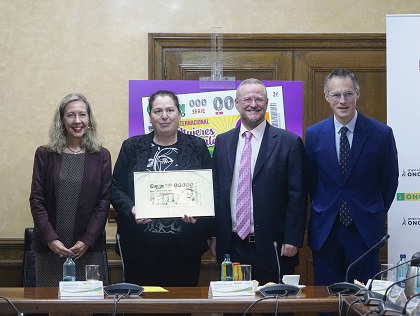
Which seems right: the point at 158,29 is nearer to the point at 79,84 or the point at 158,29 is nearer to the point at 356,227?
the point at 79,84

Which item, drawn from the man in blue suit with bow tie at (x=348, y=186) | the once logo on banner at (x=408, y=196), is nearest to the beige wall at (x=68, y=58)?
the once logo on banner at (x=408, y=196)

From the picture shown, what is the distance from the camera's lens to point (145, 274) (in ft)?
15.3

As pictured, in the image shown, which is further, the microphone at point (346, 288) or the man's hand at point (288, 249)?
the man's hand at point (288, 249)

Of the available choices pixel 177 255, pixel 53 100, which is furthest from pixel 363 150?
pixel 53 100

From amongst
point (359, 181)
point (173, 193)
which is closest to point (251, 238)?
point (173, 193)

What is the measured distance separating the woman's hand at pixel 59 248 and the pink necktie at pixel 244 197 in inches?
37.3

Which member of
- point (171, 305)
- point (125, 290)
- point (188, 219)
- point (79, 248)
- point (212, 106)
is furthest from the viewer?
point (212, 106)

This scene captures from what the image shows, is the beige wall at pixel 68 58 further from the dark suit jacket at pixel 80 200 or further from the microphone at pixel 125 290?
the microphone at pixel 125 290

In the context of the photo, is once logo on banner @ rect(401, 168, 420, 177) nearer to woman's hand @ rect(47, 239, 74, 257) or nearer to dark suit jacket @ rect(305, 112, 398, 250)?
dark suit jacket @ rect(305, 112, 398, 250)

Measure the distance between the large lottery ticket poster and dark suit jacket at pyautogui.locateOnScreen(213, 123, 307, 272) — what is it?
20.8 inches

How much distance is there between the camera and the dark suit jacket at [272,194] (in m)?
4.58

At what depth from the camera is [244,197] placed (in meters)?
4.62

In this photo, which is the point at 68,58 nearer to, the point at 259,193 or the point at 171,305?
the point at 259,193

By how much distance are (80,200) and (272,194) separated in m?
1.08
